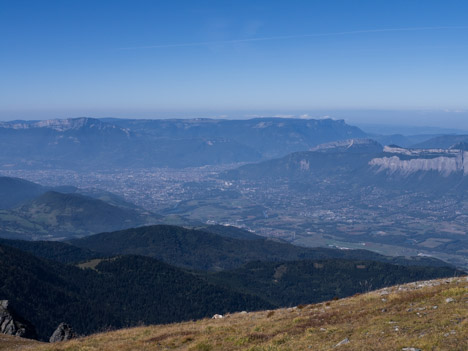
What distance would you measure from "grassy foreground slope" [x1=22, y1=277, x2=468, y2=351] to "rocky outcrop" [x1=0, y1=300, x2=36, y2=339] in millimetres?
11776

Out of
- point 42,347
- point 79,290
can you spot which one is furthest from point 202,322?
point 79,290

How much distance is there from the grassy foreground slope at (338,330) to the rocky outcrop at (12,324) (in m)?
11.8

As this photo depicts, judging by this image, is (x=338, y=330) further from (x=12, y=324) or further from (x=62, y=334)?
(x=12, y=324)

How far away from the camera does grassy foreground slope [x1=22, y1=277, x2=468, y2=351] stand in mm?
22458

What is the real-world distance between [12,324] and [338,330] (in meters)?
34.5

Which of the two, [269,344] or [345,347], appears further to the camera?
[269,344]

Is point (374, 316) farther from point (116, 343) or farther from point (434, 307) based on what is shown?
point (116, 343)

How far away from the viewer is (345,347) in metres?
22.4

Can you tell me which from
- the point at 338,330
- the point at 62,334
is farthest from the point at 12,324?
the point at 338,330

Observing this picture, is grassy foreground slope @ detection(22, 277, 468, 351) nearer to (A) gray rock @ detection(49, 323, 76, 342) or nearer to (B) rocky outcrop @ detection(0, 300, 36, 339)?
(A) gray rock @ detection(49, 323, 76, 342)

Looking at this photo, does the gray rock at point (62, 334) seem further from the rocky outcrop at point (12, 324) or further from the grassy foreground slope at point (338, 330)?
the grassy foreground slope at point (338, 330)

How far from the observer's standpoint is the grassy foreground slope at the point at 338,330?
73.7 feet

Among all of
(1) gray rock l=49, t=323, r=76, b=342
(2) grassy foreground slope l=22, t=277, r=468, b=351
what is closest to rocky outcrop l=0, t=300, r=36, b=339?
(1) gray rock l=49, t=323, r=76, b=342

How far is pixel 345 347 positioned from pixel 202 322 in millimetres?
19548
